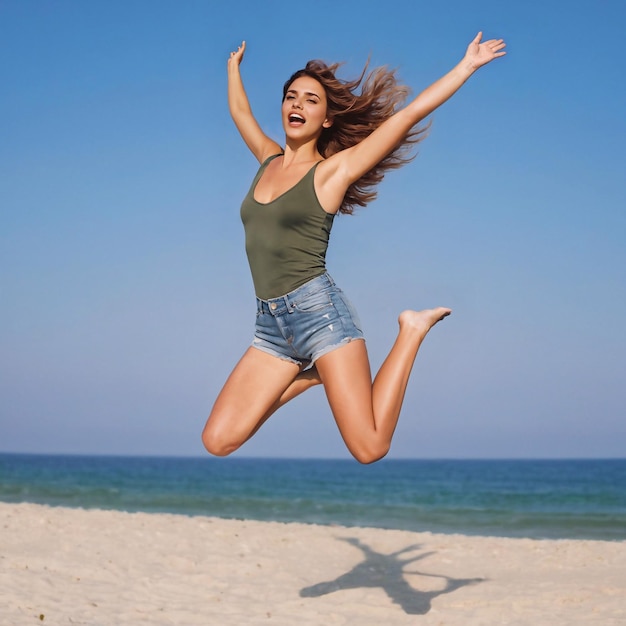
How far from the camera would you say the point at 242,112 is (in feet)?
16.6

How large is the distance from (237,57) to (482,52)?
1.74 metres

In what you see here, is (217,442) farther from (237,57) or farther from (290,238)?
(237,57)

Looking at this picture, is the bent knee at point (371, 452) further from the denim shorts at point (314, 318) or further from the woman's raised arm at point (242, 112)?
the woman's raised arm at point (242, 112)

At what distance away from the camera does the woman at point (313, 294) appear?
4.11 m

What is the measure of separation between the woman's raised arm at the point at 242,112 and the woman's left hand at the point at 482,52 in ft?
4.46

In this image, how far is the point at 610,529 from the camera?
19.8 metres

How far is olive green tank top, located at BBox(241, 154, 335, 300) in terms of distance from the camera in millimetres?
4129

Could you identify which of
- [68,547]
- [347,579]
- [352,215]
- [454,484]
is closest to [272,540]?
[347,579]

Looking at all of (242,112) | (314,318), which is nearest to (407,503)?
(242,112)

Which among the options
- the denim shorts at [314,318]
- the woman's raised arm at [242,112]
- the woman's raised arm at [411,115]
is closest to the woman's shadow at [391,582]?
the denim shorts at [314,318]

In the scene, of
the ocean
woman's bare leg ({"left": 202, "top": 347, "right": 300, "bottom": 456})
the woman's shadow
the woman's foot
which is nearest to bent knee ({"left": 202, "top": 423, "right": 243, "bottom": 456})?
woman's bare leg ({"left": 202, "top": 347, "right": 300, "bottom": 456})

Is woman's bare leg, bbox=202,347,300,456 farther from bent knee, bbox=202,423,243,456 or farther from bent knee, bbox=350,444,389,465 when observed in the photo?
bent knee, bbox=350,444,389,465

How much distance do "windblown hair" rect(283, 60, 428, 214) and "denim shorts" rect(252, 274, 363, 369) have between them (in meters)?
0.83

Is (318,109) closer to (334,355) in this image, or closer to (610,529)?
(334,355)
